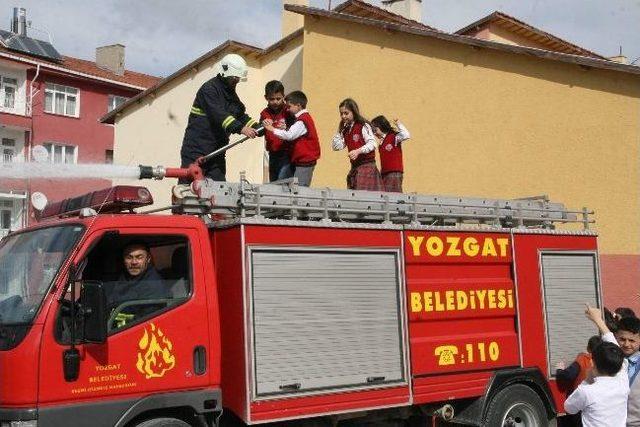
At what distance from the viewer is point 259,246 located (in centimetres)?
582

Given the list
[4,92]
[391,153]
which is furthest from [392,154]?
[4,92]

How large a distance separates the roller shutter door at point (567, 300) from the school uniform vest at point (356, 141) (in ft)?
6.83

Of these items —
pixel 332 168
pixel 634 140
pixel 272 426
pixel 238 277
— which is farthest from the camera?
pixel 332 168

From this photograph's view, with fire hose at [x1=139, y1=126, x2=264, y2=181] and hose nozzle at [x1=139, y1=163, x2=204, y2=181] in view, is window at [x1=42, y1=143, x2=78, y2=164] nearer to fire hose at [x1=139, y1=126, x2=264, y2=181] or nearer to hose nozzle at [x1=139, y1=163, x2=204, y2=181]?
fire hose at [x1=139, y1=126, x2=264, y2=181]

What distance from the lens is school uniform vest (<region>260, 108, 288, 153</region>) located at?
793 centimetres

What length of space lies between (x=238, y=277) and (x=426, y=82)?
1006cm

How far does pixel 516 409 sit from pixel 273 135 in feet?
11.6

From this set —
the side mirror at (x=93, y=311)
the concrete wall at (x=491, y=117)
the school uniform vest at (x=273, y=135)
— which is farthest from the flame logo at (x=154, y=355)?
the concrete wall at (x=491, y=117)

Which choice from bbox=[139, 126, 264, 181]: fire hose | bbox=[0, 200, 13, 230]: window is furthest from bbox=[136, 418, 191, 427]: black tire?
bbox=[0, 200, 13, 230]: window

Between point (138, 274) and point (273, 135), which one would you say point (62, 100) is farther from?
point (138, 274)

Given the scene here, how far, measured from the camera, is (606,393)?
502cm

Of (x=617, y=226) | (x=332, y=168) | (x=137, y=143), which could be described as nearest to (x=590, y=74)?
(x=617, y=226)

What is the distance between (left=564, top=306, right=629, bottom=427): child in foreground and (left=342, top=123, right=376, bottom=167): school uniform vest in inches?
152

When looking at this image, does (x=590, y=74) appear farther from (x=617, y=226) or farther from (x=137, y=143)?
(x=137, y=143)
